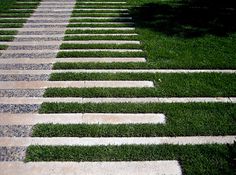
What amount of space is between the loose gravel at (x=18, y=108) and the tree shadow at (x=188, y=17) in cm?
476

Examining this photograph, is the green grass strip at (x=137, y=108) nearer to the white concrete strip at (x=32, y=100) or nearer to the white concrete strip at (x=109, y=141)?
the white concrete strip at (x=32, y=100)

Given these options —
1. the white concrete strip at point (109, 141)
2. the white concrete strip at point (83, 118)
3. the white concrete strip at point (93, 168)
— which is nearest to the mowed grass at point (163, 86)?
the white concrete strip at point (83, 118)

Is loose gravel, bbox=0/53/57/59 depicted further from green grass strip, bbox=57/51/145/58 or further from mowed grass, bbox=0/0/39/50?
mowed grass, bbox=0/0/39/50

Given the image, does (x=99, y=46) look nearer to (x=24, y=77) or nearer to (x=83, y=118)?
(x=24, y=77)

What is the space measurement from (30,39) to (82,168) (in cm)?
562

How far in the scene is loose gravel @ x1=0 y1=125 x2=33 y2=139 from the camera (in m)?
5.30

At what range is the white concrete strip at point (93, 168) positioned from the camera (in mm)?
4508

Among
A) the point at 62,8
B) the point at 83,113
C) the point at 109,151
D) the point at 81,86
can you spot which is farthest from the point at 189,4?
the point at 109,151

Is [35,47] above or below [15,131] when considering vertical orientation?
above

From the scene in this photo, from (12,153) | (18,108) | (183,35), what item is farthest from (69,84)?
(183,35)

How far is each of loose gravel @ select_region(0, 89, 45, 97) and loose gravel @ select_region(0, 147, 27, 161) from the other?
1.61 metres

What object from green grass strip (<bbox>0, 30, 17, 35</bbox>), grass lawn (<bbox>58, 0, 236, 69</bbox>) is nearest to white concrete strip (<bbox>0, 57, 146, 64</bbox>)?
grass lawn (<bbox>58, 0, 236, 69</bbox>)

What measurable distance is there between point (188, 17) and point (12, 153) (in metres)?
7.58

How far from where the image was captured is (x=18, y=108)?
19.7ft
